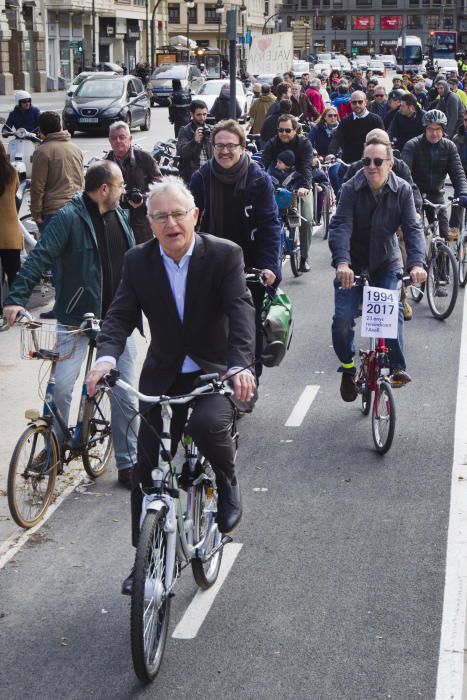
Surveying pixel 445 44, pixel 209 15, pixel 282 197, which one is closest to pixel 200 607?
pixel 282 197

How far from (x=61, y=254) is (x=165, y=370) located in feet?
6.53

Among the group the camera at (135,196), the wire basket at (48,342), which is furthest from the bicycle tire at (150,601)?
the camera at (135,196)

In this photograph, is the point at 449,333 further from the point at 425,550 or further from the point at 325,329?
A: the point at 425,550

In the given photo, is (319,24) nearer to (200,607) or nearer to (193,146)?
(193,146)

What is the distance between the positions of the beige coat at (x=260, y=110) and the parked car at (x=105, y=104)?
12.2 meters

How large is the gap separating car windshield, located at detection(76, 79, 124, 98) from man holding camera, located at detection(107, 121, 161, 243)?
84.9 ft

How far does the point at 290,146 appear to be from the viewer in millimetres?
13305

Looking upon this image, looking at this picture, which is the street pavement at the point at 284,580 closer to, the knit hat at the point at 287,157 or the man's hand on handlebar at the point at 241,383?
the man's hand on handlebar at the point at 241,383

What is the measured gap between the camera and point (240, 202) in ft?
26.9

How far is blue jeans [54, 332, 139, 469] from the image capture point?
6.86 metres

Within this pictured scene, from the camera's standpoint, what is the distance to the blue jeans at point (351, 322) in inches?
320

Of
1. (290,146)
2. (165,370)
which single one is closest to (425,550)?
(165,370)

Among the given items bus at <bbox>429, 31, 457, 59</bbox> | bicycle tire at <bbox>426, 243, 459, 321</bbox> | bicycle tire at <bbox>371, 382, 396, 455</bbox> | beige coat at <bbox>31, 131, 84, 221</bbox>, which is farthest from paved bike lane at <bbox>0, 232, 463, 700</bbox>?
bus at <bbox>429, 31, 457, 59</bbox>

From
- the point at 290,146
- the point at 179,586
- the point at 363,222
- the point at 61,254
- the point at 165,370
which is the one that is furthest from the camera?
the point at 290,146
